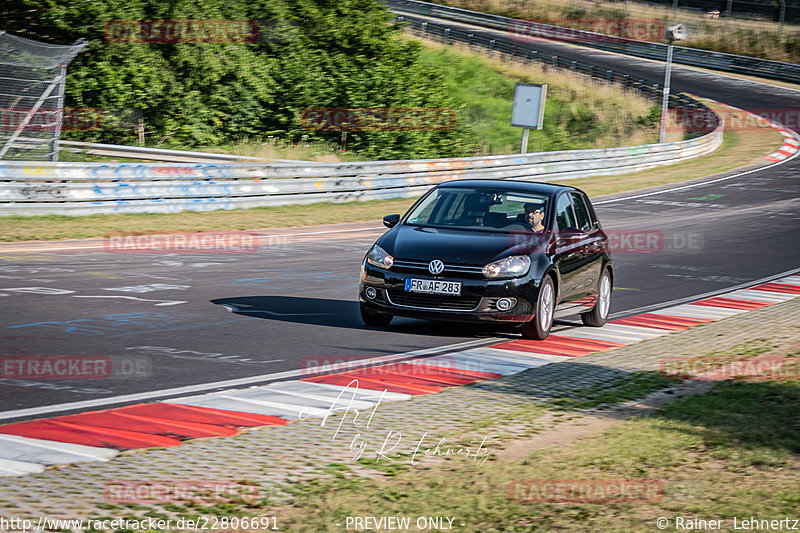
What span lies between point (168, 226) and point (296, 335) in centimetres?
972

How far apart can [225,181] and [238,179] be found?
396mm

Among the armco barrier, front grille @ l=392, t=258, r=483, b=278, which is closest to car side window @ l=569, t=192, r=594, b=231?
front grille @ l=392, t=258, r=483, b=278

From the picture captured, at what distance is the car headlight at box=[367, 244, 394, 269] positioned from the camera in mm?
10758

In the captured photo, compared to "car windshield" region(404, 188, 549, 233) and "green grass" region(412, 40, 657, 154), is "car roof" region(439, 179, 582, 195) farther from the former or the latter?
"green grass" region(412, 40, 657, 154)

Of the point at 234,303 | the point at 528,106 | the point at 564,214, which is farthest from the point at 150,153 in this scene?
the point at 564,214

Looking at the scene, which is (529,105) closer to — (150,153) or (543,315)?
(150,153)

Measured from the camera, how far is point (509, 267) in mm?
10578

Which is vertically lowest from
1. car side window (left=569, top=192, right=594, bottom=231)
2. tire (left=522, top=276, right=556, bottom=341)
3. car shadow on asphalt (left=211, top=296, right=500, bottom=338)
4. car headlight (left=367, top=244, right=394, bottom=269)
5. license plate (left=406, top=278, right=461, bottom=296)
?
car shadow on asphalt (left=211, top=296, right=500, bottom=338)

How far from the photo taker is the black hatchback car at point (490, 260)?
1052 centimetres

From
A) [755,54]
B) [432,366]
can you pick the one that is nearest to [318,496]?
[432,366]

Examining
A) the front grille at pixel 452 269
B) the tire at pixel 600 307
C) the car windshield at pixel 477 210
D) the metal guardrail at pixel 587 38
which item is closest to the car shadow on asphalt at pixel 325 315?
the front grille at pixel 452 269

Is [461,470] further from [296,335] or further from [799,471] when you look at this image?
[296,335]

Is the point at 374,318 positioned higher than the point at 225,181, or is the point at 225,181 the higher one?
the point at 374,318

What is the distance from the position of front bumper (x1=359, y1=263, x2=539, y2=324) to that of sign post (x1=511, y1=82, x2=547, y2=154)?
74.6ft
